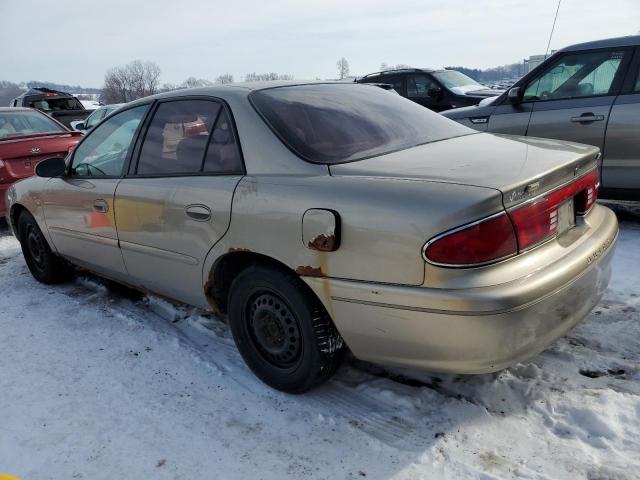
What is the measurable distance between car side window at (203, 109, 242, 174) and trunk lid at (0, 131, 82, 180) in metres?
4.57

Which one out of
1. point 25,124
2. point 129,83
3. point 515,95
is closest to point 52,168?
point 25,124

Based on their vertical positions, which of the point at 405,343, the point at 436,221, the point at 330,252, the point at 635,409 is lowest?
the point at 635,409

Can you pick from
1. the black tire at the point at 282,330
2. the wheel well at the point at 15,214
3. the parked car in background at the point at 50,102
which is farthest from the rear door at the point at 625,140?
the parked car in background at the point at 50,102

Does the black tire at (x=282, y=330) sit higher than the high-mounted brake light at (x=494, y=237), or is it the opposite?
the high-mounted brake light at (x=494, y=237)

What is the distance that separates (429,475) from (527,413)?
0.61 meters

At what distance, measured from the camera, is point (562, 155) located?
101 inches

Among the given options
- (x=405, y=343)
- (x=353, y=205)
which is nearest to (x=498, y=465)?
(x=405, y=343)

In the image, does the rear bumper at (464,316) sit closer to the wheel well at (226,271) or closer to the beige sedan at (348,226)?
the beige sedan at (348,226)

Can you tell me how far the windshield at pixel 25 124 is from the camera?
23.5 feet

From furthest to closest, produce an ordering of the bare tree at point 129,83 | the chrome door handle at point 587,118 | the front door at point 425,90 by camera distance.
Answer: the bare tree at point 129,83 → the front door at point 425,90 → the chrome door handle at point 587,118

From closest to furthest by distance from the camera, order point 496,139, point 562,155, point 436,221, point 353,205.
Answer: point 436,221, point 353,205, point 562,155, point 496,139

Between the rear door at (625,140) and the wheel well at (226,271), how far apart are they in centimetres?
370

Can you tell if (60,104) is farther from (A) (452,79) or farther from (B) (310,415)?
(B) (310,415)

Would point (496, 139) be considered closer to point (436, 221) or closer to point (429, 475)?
point (436, 221)
